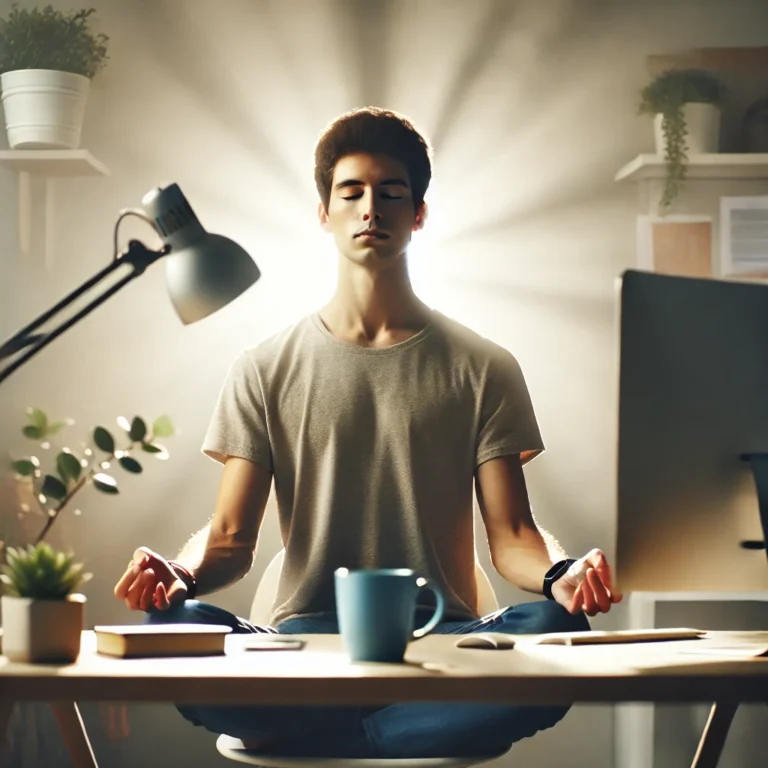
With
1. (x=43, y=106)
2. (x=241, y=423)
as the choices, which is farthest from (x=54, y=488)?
(x=43, y=106)

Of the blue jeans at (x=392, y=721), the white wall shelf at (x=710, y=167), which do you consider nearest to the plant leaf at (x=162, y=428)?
the blue jeans at (x=392, y=721)

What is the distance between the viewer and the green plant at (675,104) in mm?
2494

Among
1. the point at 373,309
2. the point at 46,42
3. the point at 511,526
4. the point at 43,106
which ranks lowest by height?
the point at 511,526

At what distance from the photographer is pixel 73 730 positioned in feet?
4.07

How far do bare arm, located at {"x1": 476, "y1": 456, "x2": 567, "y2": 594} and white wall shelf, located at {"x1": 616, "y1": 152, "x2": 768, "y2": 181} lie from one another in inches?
37.9

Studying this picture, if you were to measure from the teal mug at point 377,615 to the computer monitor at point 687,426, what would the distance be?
20cm

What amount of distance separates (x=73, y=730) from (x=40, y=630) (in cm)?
39

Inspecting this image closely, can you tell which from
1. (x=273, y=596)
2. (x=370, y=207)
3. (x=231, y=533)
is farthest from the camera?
(x=370, y=207)

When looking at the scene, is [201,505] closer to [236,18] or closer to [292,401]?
[292,401]

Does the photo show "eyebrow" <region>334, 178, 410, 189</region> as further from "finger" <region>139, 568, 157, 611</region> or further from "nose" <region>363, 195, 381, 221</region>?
"finger" <region>139, 568, 157, 611</region>

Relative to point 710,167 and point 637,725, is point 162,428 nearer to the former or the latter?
point 637,725

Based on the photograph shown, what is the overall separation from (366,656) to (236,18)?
2.12 meters

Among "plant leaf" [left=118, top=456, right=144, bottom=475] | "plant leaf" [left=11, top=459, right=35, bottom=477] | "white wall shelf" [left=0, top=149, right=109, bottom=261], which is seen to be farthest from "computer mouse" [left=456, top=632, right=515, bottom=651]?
"white wall shelf" [left=0, top=149, right=109, bottom=261]

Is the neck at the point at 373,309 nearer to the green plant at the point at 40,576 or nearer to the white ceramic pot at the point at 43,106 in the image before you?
the white ceramic pot at the point at 43,106
